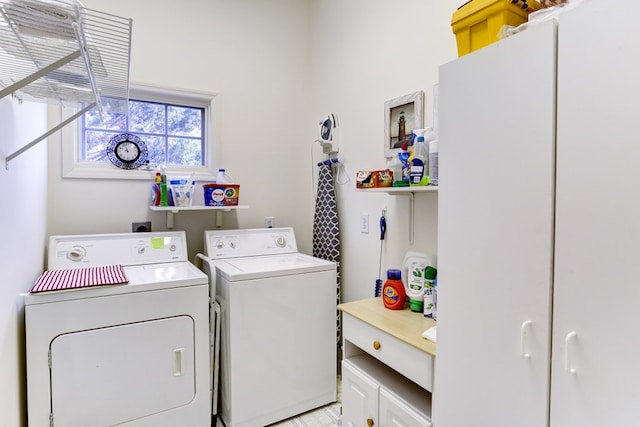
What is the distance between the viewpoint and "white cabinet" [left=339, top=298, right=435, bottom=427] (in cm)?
133

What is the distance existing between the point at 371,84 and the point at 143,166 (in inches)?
65.2

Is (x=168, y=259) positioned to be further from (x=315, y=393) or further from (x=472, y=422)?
(x=472, y=422)

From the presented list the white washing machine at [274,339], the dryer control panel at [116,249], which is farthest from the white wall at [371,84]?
the dryer control panel at [116,249]

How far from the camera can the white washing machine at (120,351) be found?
4.96 feet

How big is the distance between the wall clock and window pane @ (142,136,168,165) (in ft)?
0.22

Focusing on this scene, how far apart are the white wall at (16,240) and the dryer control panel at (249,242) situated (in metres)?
0.94

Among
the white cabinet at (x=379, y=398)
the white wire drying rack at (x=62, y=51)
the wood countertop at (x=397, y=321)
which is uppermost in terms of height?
the white wire drying rack at (x=62, y=51)

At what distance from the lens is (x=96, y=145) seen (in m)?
2.33

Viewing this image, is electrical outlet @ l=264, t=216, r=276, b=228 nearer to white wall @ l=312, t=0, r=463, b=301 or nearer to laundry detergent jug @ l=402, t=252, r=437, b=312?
white wall @ l=312, t=0, r=463, b=301

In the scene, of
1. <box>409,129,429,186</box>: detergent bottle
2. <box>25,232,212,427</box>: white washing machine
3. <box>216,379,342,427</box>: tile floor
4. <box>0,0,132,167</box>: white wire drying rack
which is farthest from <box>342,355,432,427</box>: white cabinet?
<box>0,0,132,167</box>: white wire drying rack

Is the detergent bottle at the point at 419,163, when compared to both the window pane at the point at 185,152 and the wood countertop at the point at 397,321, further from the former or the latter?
the window pane at the point at 185,152

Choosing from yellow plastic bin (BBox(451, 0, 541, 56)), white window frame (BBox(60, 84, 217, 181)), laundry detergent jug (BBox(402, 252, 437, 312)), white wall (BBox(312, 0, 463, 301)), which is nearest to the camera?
yellow plastic bin (BBox(451, 0, 541, 56))

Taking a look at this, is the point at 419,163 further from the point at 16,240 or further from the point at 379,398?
the point at 16,240

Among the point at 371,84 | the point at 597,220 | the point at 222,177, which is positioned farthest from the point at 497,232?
the point at 222,177
